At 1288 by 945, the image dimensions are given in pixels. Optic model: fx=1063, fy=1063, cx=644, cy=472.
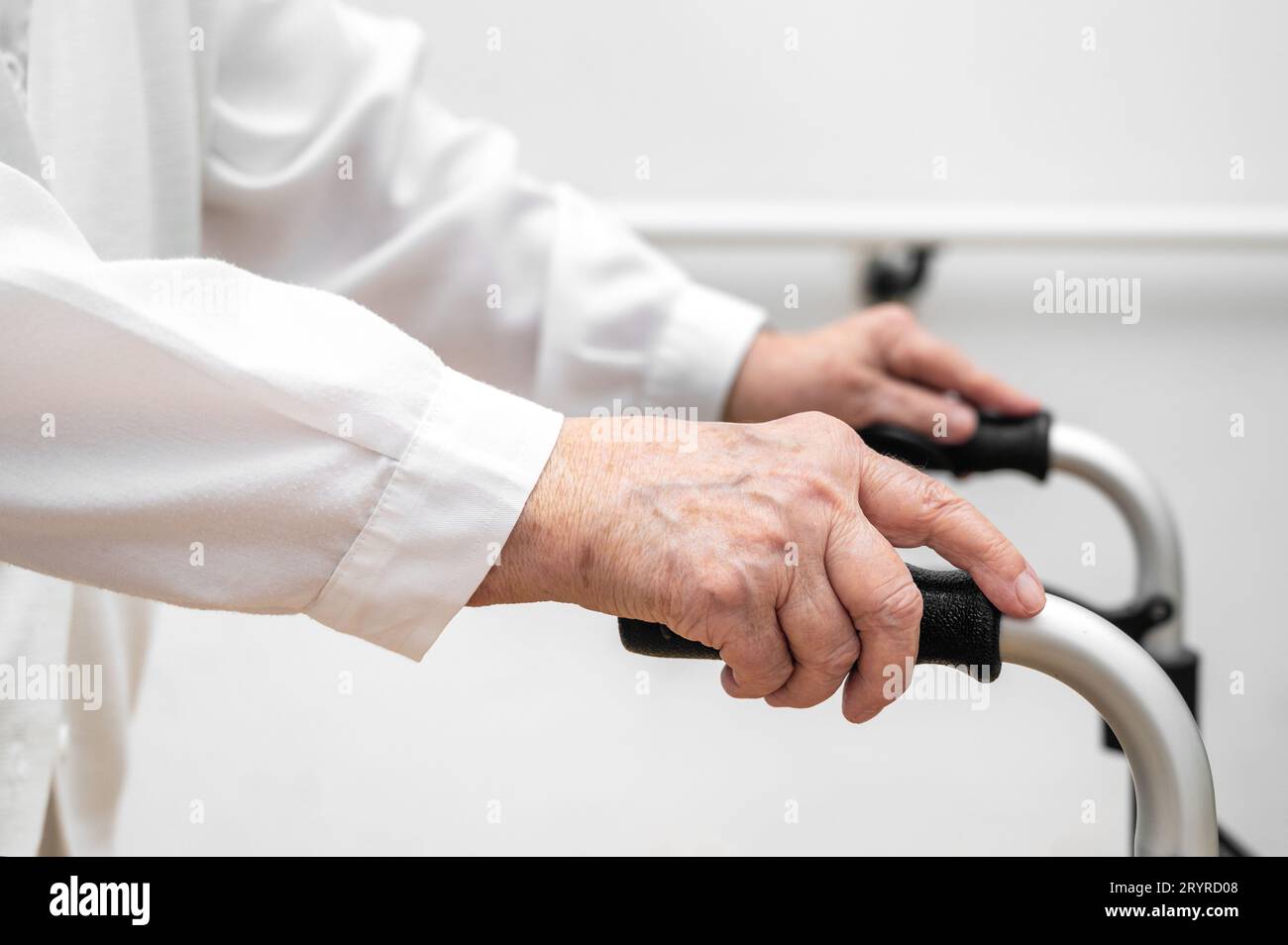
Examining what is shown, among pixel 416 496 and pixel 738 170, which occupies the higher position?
pixel 738 170

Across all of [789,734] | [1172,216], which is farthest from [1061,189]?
[789,734]

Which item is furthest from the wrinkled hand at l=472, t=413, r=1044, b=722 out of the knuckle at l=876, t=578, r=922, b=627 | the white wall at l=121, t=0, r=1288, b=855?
the white wall at l=121, t=0, r=1288, b=855

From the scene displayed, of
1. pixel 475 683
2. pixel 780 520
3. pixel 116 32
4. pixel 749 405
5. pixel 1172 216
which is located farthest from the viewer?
pixel 475 683

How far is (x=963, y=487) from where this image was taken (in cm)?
96

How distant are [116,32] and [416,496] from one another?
346 mm

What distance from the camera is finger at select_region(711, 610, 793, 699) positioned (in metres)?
0.36

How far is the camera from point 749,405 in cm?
65

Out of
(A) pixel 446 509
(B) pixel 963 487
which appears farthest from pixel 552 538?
(B) pixel 963 487

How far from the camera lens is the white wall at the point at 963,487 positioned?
89 centimetres

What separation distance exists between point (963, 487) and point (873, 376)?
0.38 m

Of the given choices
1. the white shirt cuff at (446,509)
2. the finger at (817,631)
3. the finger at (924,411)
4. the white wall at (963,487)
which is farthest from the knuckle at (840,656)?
the white wall at (963,487)

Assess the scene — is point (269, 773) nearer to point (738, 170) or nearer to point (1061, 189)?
point (738, 170)

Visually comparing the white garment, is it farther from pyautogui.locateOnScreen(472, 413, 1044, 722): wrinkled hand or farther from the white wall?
the white wall
